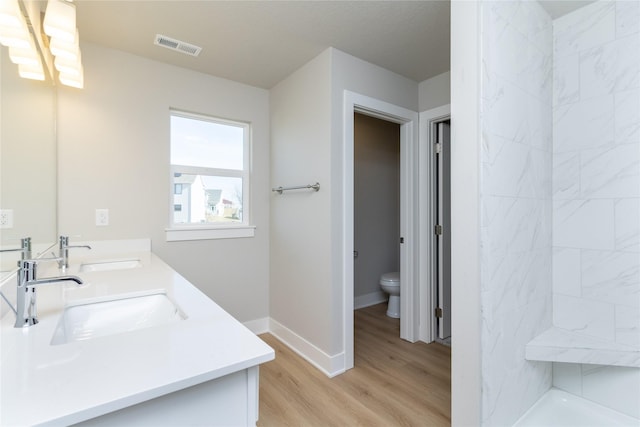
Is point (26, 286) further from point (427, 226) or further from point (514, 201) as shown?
point (427, 226)

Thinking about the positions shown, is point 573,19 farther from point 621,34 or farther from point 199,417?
point 199,417

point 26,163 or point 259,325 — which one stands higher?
point 26,163

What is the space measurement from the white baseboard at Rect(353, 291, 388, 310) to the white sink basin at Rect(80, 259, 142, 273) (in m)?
2.54

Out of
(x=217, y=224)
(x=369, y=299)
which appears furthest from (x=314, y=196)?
(x=369, y=299)

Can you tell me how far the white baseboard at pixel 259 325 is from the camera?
2957 millimetres

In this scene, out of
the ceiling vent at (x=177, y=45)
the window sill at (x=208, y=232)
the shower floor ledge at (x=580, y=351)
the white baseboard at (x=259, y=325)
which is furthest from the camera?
the white baseboard at (x=259, y=325)

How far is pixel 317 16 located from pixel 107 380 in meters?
2.06

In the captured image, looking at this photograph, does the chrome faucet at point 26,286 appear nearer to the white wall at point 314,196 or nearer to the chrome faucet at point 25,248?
the chrome faucet at point 25,248

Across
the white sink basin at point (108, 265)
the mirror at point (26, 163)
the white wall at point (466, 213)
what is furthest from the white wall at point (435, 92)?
the mirror at point (26, 163)

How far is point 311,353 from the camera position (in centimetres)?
245

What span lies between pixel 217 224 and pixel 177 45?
1424mm

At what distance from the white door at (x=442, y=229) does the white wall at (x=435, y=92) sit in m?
0.20

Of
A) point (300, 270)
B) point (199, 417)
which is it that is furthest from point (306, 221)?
point (199, 417)

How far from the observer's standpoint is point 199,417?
70 cm
